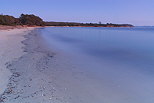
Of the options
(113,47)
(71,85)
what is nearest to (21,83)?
(71,85)

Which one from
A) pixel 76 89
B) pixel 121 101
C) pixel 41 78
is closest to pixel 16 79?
pixel 41 78

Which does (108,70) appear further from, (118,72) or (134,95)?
(134,95)

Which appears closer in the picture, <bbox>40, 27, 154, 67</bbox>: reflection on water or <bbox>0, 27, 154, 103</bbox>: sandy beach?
<bbox>0, 27, 154, 103</bbox>: sandy beach

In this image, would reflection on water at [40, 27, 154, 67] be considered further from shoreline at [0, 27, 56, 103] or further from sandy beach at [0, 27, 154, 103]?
shoreline at [0, 27, 56, 103]

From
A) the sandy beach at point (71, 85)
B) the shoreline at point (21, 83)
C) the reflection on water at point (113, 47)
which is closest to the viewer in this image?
the shoreline at point (21, 83)

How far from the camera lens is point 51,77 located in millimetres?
8047

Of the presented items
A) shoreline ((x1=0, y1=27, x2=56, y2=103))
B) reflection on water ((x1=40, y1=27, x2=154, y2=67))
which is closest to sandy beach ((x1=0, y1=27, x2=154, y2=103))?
shoreline ((x1=0, y1=27, x2=56, y2=103))

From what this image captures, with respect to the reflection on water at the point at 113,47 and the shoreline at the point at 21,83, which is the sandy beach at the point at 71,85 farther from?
the reflection on water at the point at 113,47

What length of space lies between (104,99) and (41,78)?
8.91 feet

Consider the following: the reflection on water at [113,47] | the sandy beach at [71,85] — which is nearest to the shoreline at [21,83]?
the sandy beach at [71,85]

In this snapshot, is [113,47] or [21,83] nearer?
[21,83]

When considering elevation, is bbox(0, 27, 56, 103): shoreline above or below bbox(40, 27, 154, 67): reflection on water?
above

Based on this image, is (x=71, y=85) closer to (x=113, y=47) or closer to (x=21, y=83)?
(x=21, y=83)

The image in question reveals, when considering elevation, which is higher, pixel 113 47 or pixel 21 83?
pixel 21 83
